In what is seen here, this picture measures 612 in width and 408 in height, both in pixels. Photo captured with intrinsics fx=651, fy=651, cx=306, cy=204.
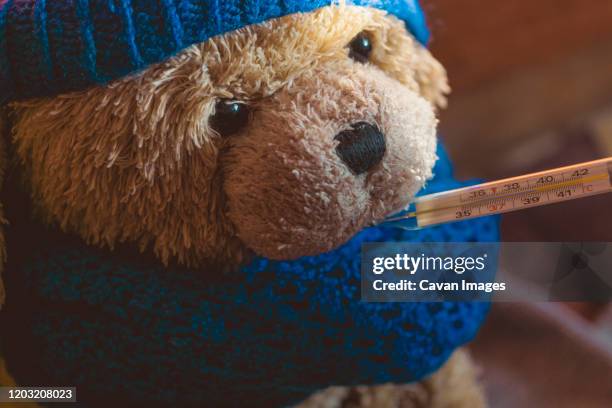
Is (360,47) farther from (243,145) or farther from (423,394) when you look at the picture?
(423,394)

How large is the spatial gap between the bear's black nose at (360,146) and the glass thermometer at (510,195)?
9 cm

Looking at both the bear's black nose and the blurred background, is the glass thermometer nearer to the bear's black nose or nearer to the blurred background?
the bear's black nose

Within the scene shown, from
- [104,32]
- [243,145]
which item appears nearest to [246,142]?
[243,145]

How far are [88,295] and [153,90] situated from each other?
0.59 feet

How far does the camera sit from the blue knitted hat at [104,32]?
0.41m

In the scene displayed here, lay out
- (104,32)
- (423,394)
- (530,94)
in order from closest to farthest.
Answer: (104,32)
(423,394)
(530,94)

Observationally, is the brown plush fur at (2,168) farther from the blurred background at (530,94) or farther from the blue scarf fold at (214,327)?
the blurred background at (530,94)

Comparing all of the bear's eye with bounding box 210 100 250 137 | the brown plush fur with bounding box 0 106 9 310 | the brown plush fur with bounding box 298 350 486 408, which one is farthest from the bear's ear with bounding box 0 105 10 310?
the brown plush fur with bounding box 298 350 486 408

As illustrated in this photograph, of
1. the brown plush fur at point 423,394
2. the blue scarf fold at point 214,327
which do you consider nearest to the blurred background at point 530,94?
the brown plush fur at point 423,394

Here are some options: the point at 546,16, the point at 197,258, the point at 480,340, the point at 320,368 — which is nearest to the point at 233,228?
the point at 197,258

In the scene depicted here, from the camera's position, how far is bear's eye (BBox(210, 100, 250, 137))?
0.43 metres

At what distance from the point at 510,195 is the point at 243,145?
20cm

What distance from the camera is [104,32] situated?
0.42m

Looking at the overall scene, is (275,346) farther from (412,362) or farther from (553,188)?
(553,188)
